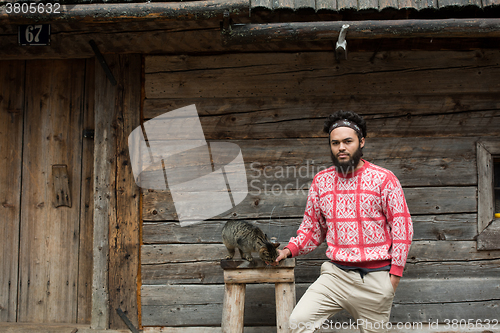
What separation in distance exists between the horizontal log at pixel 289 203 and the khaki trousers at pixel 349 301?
0.99m

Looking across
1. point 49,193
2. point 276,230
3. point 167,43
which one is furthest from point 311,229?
point 49,193

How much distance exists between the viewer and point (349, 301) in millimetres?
2295

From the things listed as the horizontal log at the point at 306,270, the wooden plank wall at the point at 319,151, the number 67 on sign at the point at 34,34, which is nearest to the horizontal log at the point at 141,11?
the number 67 on sign at the point at 34,34

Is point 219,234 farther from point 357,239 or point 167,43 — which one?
point 167,43

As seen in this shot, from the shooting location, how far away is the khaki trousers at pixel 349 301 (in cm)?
222

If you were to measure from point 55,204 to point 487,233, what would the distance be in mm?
3949

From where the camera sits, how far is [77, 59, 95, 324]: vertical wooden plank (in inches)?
137

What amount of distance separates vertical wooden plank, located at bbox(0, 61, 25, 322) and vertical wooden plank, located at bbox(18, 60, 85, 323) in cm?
7

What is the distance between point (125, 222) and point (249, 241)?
4.31 ft

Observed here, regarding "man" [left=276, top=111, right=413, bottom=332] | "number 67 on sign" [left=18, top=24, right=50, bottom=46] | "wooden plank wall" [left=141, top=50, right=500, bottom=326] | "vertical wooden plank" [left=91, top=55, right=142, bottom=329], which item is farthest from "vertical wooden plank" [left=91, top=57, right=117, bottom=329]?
"man" [left=276, top=111, right=413, bottom=332]

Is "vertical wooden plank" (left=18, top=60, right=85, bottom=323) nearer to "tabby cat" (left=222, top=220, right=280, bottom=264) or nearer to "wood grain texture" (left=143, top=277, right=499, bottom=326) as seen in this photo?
"wood grain texture" (left=143, top=277, right=499, bottom=326)

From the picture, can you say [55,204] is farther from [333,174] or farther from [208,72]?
[333,174]

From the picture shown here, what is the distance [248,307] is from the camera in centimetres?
324

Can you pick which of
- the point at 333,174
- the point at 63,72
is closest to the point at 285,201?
the point at 333,174
